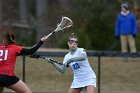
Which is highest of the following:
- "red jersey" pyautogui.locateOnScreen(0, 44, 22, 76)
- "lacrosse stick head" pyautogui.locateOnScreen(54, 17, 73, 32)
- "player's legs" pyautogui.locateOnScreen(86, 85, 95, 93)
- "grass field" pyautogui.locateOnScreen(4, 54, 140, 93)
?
"lacrosse stick head" pyautogui.locateOnScreen(54, 17, 73, 32)

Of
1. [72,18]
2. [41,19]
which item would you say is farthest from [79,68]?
[41,19]

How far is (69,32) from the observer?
1055 inches

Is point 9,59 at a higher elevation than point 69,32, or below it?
higher

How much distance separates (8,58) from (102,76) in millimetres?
5871

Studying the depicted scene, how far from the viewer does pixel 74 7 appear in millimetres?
30781

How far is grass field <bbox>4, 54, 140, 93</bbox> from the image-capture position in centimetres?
1783

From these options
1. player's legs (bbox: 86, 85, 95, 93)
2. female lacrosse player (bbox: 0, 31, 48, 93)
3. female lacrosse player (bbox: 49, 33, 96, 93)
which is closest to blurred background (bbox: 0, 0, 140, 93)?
female lacrosse player (bbox: 49, 33, 96, 93)

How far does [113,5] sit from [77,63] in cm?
1859

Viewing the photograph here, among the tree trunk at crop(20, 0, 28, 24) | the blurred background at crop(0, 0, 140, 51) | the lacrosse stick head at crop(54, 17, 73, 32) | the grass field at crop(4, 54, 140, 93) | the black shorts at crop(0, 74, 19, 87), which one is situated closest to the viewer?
the black shorts at crop(0, 74, 19, 87)

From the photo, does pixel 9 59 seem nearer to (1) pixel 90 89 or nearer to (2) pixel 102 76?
(1) pixel 90 89

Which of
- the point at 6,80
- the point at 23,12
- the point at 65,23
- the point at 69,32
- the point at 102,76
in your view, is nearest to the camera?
the point at 6,80

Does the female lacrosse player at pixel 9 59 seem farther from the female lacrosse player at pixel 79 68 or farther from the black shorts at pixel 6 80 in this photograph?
the female lacrosse player at pixel 79 68

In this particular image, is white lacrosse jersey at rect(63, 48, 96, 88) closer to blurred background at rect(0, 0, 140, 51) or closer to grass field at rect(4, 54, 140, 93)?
grass field at rect(4, 54, 140, 93)

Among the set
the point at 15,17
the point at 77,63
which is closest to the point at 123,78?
the point at 77,63
